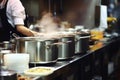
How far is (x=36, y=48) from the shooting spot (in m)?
3.17

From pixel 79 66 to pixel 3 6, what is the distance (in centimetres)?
130

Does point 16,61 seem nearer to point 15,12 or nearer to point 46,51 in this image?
point 46,51

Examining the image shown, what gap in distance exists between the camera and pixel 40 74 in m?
2.77

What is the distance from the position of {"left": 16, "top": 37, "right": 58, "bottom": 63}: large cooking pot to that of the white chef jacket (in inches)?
34.5

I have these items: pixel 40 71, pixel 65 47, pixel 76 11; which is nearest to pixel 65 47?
pixel 65 47

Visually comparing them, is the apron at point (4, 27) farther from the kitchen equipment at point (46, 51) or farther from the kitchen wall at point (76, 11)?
the kitchen wall at point (76, 11)

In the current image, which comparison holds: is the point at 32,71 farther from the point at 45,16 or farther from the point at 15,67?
the point at 45,16

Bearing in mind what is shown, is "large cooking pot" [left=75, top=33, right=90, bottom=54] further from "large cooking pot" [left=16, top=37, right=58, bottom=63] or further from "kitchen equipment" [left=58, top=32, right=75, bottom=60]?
"large cooking pot" [left=16, top=37, right=58, bottom=63]

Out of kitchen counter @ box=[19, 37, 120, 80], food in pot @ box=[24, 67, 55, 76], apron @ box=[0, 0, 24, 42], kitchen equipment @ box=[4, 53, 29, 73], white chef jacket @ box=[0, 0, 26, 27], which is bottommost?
kitchen counter @ box=[19, 37, 120, 80]

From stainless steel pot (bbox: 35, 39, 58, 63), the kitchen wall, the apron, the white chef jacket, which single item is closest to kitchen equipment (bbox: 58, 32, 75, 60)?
stainless steel pot (bbox: 35, 39, 58, 63)

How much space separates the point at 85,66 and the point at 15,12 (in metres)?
1.17

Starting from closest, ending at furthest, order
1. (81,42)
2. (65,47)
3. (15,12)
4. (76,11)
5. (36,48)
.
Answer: (36,48), (65,47), (15,12), (81,42), (76,11)

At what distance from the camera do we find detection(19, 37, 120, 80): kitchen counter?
3.33 m

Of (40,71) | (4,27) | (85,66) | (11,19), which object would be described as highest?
(11,19)
